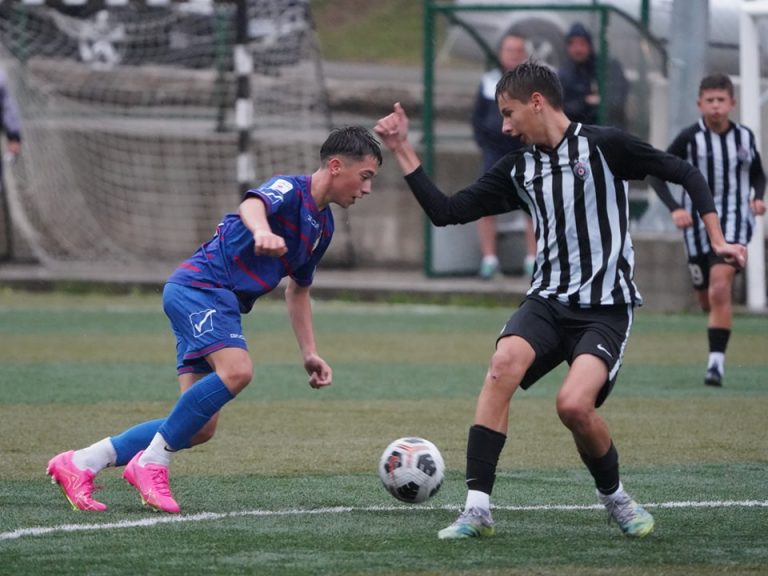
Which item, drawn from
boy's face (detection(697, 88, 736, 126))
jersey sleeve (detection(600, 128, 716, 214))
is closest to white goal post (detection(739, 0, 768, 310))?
boy's face (detection(697, 88, 736, 126))

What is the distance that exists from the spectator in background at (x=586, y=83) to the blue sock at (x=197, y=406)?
890 centimetres

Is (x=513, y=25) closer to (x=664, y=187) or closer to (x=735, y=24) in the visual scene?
(x=735, y=24)

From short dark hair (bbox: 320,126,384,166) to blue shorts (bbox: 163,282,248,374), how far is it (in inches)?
25.7

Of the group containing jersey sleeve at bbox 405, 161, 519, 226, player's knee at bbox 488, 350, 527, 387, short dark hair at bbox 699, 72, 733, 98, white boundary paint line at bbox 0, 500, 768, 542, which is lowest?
white boundary paint line at bbox 0, 500, 768, 542

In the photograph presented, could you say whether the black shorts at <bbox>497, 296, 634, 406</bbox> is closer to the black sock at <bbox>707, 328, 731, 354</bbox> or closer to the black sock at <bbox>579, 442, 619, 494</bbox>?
the black sock at <bbox>579, 442, 619, 494</bbox>

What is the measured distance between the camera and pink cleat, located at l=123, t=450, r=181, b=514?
5.39 m

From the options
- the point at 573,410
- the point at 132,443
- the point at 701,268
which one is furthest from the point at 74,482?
the point at 701,268

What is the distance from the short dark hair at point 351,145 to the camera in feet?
18.0

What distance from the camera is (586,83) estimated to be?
13992 mm

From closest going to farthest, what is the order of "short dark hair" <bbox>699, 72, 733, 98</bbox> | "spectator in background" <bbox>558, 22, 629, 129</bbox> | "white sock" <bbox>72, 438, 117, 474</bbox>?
"white sock" <bbox>72, 438, 117, 474</bbox>
"short dark hair" <bbox>699, 72, 733, 98</bbox>
"spectator in background" <bbox>558, 22, 629, 129</bbox>

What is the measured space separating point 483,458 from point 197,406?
1.08m

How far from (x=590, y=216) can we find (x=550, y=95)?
1.46 ft

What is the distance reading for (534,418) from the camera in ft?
26.6

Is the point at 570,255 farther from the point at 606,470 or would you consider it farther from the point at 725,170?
the point at 725,170
